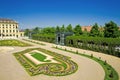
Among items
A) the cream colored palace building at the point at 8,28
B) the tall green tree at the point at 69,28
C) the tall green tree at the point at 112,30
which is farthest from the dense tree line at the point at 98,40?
the cream colored palace building at the point at 8,28

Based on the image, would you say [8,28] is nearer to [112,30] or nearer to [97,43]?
[112,30]

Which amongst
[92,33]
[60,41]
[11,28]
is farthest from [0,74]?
[11,28]

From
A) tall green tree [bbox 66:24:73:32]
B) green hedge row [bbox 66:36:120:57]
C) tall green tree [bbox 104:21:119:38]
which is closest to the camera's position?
green hedge row [bbox 66:36:120:57]

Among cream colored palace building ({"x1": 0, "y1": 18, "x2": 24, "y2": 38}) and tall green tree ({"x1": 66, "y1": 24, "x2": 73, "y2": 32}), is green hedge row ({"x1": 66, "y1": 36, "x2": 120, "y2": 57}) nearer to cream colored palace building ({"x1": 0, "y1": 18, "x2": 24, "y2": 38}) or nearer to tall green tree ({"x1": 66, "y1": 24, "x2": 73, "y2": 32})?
tall green tree ({"x1": 66, "y1": 24, "x2": 73, "y2": 32})

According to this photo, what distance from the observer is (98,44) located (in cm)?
2761

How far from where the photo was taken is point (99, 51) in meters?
27.2

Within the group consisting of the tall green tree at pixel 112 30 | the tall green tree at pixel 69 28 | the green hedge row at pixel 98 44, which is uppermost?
the tall green tree at pixel 69 28

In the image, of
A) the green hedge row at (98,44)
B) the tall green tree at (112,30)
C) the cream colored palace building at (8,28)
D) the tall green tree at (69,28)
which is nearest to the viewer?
the green hedge row at (98,44)

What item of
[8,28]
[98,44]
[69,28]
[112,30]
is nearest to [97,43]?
[98,44]

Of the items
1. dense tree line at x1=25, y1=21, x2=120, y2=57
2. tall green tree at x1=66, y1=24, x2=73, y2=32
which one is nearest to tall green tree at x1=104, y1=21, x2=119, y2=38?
dense tree line at x1=25, y1=21, x2=120, y2=57

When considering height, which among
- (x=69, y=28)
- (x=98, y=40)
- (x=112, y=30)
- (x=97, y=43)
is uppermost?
(x=69, y=28)

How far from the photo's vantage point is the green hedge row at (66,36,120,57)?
24.1 metres

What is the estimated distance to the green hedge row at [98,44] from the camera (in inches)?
950

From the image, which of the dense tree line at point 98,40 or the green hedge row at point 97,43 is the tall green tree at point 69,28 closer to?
the dense tree line at point 98,40
